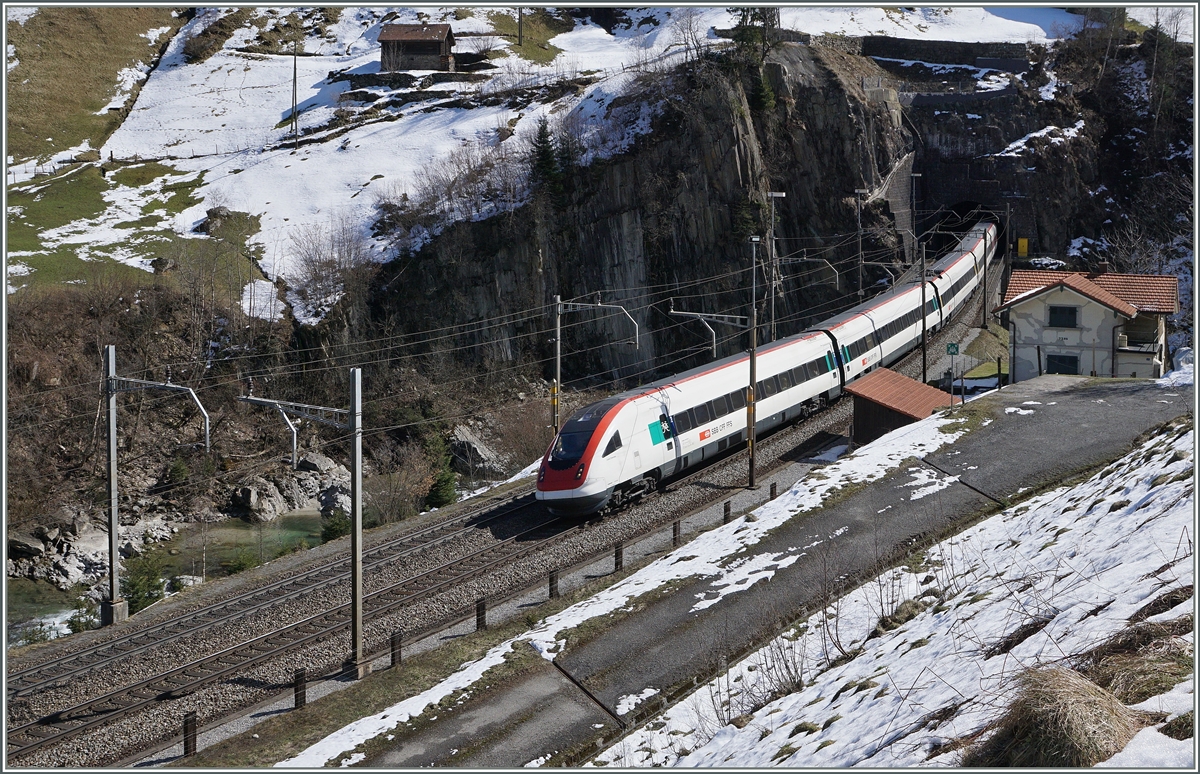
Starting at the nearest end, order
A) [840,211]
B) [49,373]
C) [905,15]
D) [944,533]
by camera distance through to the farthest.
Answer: [944,533] → [49,373] → [840,211] → [905,15]

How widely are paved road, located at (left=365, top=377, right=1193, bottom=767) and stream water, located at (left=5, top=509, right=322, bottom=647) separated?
15.3m

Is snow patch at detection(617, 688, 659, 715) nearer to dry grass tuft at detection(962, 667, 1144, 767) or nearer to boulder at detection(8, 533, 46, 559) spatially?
dry grass tuft at detection(962, 667, 1144, 767)

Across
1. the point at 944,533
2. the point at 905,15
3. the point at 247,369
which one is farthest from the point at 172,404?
the point at 905,15

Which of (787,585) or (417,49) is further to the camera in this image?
(417,49)

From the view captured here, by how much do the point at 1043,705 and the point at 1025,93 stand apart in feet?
236

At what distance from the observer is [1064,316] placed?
3616cm

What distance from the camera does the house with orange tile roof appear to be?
35.5m

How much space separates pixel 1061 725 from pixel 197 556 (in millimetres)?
34875

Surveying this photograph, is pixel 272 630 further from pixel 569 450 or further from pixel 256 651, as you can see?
pixel 569 450

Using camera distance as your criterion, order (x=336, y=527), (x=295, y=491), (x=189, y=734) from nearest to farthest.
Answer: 1. (x=189, y=734)
2. (x=336, y=527)
3. (x=295, y=491)

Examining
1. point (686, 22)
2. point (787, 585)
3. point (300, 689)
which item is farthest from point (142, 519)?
point (686, 22)

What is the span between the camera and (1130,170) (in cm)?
7094

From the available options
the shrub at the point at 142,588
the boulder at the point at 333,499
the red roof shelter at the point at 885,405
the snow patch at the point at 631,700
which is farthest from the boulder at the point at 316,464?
the snow patch at the point at 631,700

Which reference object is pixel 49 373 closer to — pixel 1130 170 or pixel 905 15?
pixel 1130 170
